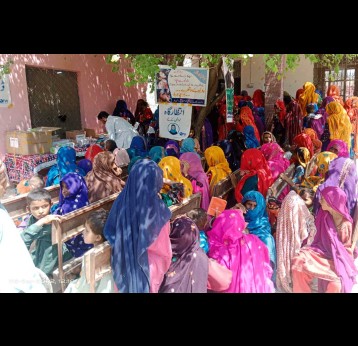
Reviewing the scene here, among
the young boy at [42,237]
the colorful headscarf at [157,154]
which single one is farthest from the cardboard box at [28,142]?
the young boy at [42,237]

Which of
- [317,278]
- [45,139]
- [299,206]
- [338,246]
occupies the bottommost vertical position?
[317,278]

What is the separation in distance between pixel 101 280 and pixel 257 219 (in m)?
1.73

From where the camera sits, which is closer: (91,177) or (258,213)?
(258,213)

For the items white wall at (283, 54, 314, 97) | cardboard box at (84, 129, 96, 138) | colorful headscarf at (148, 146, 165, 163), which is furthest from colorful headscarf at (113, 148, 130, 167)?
white wall at (283, 54, 314, 97)

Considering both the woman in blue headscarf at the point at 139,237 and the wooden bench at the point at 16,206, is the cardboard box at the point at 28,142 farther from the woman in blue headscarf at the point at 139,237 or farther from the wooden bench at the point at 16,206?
the woman in blue headscarf at the point at 139,237

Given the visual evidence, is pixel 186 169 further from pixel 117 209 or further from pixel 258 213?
pixel 117 209

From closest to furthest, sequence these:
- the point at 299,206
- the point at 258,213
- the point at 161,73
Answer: the point at 299,206
the point at 258,213
the point at 161,73

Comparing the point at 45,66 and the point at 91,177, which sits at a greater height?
the point at 45,66

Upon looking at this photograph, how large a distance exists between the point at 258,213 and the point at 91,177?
1.93 metres

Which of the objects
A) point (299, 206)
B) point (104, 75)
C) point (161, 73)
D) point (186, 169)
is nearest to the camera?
point (299, 206)

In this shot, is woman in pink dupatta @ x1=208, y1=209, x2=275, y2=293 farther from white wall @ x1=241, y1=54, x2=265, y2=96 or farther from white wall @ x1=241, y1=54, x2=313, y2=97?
white wall @ x1=241, y1=54, x2=265, y2=96

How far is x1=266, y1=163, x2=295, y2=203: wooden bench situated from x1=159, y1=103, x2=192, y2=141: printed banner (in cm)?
151

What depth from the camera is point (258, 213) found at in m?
3.94

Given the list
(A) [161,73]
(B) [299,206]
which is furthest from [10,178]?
(B) [299,206]
